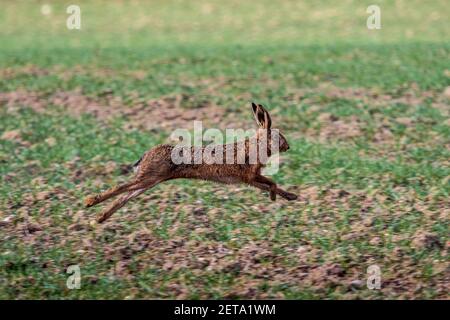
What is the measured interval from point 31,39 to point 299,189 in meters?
9.58

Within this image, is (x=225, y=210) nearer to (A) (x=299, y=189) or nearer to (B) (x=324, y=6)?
(A) (x=299, y=189)

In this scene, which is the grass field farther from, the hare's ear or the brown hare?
the hare's ear

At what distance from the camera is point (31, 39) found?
1728 cm

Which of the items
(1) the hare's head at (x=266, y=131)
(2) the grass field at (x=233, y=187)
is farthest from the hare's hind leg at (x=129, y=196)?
(1) the hare's head at (x=266, y=131)

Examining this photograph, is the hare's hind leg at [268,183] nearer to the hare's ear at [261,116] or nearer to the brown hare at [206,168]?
the brown hare at [206,168]

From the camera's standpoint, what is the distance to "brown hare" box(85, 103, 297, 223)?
24.1 feet

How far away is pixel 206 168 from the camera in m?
7.42

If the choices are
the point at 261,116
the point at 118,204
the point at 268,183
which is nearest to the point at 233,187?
the point at 268,183

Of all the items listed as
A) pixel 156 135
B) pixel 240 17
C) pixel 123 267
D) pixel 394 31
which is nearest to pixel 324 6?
pixel 240 17

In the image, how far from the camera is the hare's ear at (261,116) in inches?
295

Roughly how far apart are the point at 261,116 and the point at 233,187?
1.64 m

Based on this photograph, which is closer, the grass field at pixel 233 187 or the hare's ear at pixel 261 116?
the grass field at pixel 233 187

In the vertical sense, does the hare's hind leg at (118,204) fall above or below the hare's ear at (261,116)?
below

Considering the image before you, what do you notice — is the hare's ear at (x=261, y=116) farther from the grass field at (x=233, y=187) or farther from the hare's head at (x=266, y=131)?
the grass field at (x=233, y=187)
